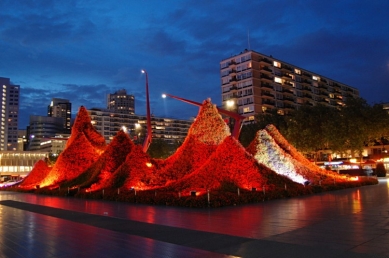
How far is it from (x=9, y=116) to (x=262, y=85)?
434ft

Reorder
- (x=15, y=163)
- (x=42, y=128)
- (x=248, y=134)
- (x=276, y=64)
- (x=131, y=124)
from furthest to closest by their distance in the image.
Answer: (x=42, y=128), (x=131, y=124), (x=276, y=64), (x=15, y=163), (x=248, y=134)

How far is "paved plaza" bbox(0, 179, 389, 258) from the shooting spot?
869cm

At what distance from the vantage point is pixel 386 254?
772 cm

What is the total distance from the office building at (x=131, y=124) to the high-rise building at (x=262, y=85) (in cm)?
4657

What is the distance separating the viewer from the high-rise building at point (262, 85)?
91.1 metres

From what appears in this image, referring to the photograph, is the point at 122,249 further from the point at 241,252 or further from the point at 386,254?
the point at 386,254

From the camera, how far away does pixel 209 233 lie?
10.9m

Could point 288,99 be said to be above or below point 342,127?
above

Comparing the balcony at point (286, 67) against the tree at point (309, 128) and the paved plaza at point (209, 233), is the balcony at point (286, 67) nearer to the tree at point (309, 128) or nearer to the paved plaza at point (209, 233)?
the tree at point (309, 128)

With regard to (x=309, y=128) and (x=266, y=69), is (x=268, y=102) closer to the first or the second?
(x=266, y=69)

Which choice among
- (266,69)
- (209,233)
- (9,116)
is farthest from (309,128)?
(9,116)

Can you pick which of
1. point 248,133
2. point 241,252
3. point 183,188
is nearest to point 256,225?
point 241,252

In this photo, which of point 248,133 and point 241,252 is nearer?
point 241,252

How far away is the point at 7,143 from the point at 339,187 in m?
173
